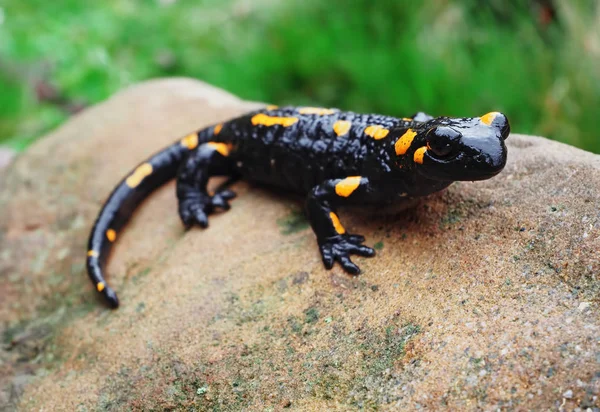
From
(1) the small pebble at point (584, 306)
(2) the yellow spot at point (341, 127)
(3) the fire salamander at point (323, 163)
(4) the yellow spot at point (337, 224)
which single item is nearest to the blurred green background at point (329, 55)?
(3) the fire salamander at point (323, 163)

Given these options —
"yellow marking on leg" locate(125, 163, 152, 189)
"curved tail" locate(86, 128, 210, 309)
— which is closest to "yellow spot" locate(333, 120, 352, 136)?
"curved tail" locate(86, 128, 210, 309)

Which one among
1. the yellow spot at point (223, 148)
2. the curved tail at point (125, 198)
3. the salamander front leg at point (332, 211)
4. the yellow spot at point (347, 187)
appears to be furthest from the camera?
the yellow spot at point (223, 148)

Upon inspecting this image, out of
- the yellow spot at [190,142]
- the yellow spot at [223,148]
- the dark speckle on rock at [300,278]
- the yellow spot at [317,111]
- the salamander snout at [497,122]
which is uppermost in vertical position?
the salamander snout at [497,122]

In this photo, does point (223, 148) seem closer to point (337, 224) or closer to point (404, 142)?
point (337, 224)

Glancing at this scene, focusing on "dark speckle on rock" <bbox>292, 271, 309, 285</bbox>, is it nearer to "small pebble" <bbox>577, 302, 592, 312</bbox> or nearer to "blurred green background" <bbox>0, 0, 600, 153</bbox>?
"small pebble" <bbox>577, 302, 592, 312</bbox>

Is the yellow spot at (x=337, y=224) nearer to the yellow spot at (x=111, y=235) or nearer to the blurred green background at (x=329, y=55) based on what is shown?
the yellow spot at (x=111, y=235)

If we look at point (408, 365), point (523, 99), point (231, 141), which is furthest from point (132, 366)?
point (523, 99)

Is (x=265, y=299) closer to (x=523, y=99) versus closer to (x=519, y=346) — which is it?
(x=519, y=346)

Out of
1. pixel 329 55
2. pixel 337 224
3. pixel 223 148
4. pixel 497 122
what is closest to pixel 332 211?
pixel 337 224
